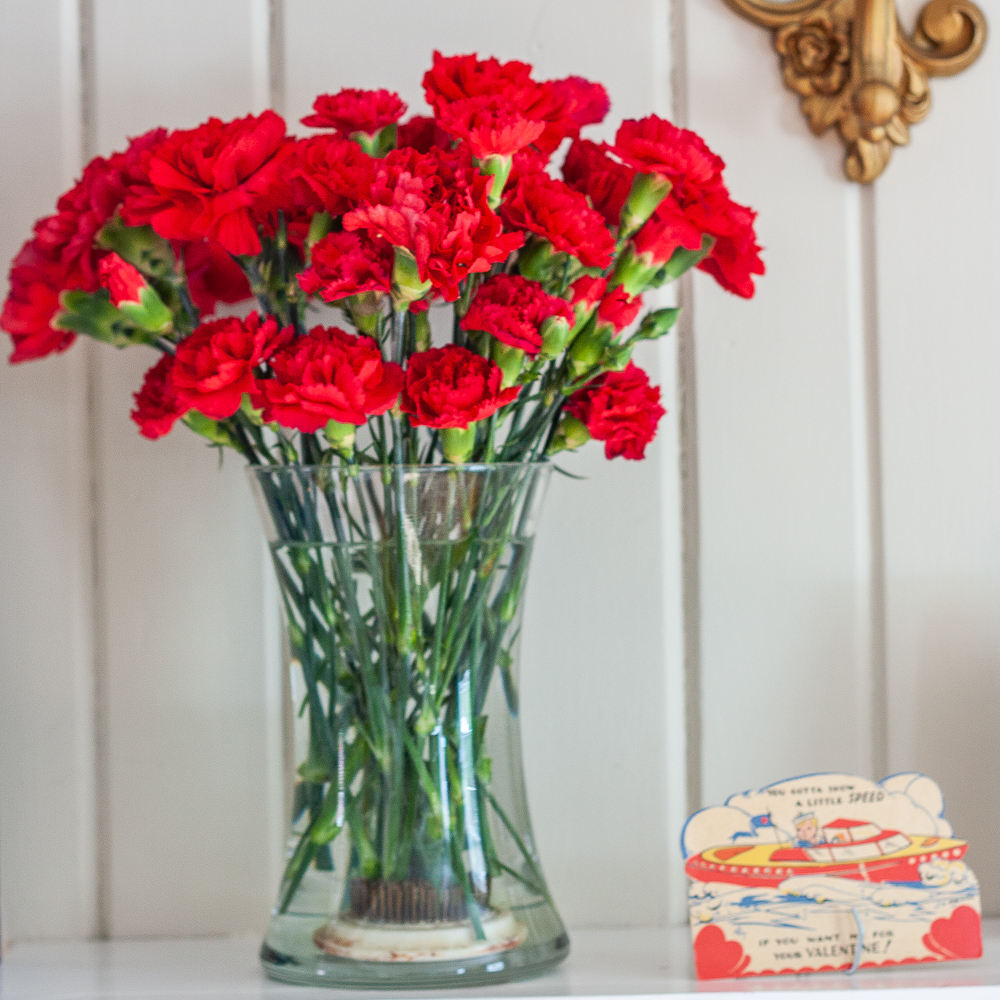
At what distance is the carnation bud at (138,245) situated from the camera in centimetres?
57

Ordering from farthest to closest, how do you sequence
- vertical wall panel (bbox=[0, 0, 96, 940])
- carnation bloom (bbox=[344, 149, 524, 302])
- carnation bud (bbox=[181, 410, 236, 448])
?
vertical wall panel (bbox=[0, 0, 96, 940]) → carnation bud (bbox=[181, 410, 236, 448]) → carnation bloom (bbox=[344, 149, 524, 302])

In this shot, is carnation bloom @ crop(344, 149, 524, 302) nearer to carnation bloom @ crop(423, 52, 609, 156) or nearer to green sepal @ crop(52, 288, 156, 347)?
carnation bloom @ crop(423, 52, 609, 156)

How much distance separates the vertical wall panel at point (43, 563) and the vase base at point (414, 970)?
0.20 metres

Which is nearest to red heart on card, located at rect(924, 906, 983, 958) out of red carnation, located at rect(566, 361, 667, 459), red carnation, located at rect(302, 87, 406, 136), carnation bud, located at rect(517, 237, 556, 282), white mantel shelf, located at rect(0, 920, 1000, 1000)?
white mantel shelf, located at rect(0, 920, 1000, 1000)

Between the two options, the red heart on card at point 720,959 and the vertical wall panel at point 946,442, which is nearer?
the red heart on card at point 720,959

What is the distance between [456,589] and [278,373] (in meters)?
0.15

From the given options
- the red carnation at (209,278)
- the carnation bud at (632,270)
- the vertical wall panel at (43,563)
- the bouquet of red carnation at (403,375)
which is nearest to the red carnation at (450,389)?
the bouquet of red carnation at (403,375)

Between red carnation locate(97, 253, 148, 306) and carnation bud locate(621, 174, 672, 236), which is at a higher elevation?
carnation bud locate(621, 174, 672, 236)

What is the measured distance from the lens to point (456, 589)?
55 cm

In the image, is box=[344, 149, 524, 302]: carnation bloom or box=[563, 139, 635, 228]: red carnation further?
box=[563, 139, 635, 228]: red carnation

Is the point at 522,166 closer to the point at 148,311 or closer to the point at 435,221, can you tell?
the point at 435,221

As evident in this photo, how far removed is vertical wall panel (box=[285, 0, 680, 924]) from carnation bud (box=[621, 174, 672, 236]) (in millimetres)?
184

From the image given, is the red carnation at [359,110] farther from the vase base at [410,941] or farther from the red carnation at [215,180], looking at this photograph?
the vase base at [410,941]

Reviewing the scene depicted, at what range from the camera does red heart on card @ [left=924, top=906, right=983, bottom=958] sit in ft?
1.88
